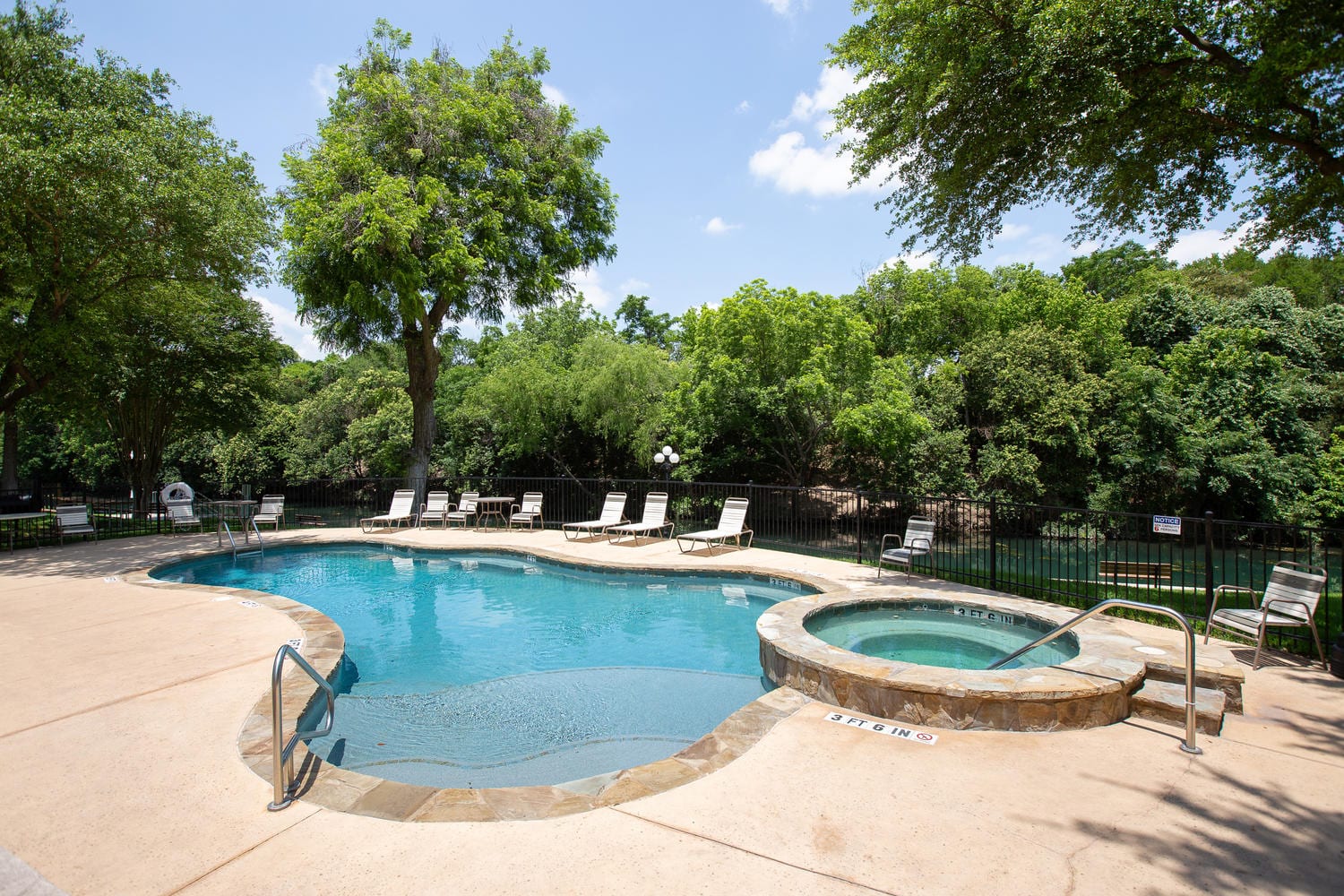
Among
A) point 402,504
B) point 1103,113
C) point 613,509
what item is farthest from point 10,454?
point 1103,113

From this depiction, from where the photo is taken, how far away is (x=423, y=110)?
16.4 m

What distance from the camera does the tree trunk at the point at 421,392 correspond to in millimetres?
17484

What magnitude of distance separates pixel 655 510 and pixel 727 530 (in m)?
2.10

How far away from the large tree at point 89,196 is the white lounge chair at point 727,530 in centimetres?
984

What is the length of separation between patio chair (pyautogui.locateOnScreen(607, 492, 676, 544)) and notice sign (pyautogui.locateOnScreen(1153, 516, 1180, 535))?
8063mm

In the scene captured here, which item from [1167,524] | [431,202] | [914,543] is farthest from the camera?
[431,202]

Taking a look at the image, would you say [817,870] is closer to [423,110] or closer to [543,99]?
[423,110]

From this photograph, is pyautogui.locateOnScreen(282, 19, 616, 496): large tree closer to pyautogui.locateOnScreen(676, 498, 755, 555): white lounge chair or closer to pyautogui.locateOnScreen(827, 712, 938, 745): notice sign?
pyautogui.locateOnScreen(676, 498, 755, 555): white lounge chair

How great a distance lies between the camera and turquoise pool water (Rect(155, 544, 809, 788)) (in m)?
4.48

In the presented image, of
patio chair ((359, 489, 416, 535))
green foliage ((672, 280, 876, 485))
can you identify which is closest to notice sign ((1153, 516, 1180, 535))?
green foliage ((672, 280, 876, 485))

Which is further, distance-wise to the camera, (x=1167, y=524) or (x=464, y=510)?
(x=464, y=510)

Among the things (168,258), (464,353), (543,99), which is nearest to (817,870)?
(168,258)

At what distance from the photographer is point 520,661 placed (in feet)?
21.4

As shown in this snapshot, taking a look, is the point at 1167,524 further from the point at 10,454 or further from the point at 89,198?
the point at 10,454
